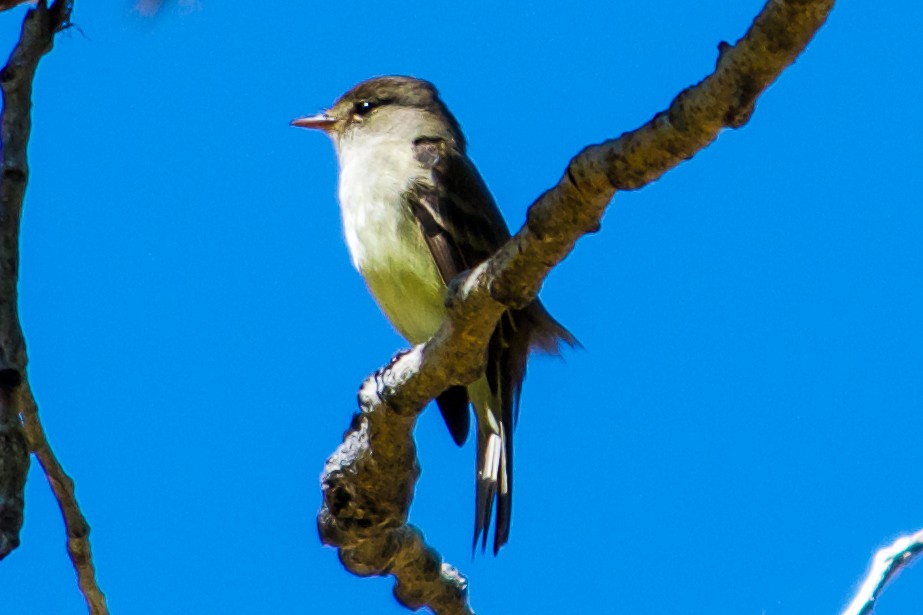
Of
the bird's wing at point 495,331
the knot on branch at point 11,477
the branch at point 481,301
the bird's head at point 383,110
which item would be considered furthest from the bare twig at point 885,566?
the bird's head at point 383,110

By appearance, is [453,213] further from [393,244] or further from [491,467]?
[491,467]

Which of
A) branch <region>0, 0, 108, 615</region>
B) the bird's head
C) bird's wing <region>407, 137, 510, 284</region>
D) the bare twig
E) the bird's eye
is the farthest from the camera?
the bird's eye

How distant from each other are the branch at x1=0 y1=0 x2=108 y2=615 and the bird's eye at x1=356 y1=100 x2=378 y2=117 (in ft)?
7.88

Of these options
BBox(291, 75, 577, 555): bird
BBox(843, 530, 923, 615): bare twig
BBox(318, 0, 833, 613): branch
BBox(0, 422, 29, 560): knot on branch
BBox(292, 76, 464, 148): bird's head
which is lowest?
BBox(843, 530, 923, 615): bare twig

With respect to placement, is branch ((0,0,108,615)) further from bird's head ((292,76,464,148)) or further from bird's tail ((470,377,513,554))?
bird's head ((292,76,464,148))

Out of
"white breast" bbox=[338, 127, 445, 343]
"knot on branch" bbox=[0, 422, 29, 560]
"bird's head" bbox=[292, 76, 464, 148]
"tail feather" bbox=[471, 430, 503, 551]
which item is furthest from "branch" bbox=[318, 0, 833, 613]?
"bird's head" bbox=[292, 76, 464, 148]

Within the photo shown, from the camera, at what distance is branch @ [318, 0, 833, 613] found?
8.94ft

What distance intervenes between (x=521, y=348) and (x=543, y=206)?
6.00ft

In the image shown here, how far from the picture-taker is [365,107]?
6102 millimetres

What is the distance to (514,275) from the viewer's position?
11.0 ft

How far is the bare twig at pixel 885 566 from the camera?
290 centimetres

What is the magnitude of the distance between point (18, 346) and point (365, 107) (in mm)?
3396

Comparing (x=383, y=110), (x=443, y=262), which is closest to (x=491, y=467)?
(x=443, y=262)

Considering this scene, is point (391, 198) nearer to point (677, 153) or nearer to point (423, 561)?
point (423, 561)
